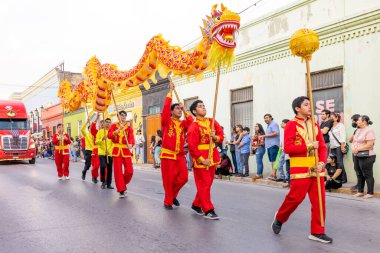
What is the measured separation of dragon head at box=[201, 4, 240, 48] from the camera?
6449mm

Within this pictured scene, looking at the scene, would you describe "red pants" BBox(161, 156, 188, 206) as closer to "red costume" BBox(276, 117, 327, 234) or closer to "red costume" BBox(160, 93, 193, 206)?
"red costume" BBox(160, 93, 193, 206)

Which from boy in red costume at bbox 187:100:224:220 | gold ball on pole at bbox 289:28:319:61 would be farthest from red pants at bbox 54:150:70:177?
gold ball on pole at bbox 289:28:319:61

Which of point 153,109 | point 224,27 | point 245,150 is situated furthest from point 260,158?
point 153,109

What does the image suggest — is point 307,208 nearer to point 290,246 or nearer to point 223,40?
point 290,246

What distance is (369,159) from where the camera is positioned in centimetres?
923

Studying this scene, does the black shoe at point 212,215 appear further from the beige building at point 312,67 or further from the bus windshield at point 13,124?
the bus windshield at point 13,124

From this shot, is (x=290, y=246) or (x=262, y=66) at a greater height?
(x=262, y=66)

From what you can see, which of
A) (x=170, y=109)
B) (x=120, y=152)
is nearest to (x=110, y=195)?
(x=120, y=152)

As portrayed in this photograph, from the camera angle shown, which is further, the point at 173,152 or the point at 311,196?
the point at 173,152

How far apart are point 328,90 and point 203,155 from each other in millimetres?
7396

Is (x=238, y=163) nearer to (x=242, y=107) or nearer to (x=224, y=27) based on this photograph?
(x=242, y=107)

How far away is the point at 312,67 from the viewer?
13.2 m

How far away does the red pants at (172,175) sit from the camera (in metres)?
7.52

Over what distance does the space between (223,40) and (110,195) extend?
191 inches
